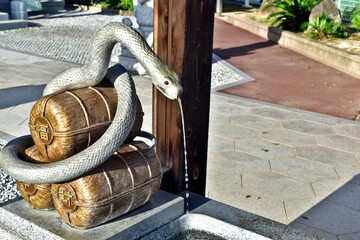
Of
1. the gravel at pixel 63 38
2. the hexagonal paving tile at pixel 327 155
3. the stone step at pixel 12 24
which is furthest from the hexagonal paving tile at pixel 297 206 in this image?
the stone step at pixel 12 24

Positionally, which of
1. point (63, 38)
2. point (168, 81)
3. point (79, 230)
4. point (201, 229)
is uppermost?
point (168, 81)

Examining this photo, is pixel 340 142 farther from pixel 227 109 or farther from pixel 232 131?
pixel 227 109

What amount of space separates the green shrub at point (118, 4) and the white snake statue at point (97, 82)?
60.0ft

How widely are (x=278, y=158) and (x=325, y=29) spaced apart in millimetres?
8778

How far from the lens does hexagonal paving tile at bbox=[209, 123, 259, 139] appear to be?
6328mm

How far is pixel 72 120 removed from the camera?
2426 mm

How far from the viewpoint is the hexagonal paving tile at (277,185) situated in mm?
4766

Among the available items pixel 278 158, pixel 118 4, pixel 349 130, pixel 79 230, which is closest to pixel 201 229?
pixel 79 230

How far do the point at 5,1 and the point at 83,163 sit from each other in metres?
17.8

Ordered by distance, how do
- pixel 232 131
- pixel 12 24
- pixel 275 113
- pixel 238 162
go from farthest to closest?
pixel 12 24
pixel 275 113
pixel 232 131
pixel 238 162

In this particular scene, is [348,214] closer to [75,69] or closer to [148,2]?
[75,69]

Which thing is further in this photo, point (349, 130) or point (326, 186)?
point (349, 130)

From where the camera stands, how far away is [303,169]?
536 centimetres

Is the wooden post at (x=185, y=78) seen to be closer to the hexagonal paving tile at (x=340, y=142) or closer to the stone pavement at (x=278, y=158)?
the stone pavement at (x=278, y=158)
